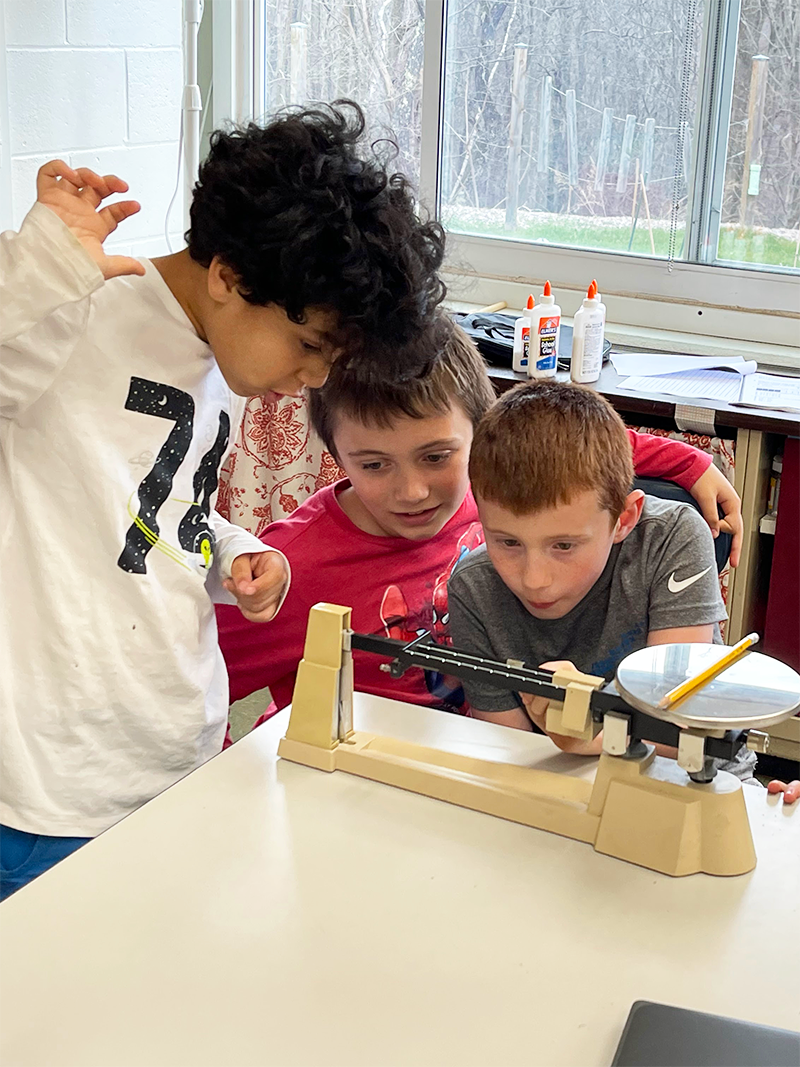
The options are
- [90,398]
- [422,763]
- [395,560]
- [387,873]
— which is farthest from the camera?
[395,560]

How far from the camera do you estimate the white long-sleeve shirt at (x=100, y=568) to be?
1170 mm

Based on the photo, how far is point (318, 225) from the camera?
1.17 metres

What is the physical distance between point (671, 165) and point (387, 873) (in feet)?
8.36

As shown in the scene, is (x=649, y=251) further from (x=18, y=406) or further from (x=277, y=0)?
(x=18, y=406)

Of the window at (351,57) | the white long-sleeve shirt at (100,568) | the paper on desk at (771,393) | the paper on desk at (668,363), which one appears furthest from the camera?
the window at (351,57)

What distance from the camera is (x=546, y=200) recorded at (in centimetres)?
325

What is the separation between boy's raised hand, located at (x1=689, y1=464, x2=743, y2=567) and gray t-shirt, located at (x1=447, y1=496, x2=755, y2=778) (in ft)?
0.65

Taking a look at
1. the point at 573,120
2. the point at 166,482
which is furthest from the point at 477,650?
the point at 573,120

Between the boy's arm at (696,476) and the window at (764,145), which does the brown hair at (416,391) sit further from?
Result: the window at (764,145)

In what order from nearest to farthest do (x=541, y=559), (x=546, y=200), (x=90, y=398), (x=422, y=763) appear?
(x=422, y=763)
(x=90, y=398)
(x=541, y=559)
(x=546, y=200)

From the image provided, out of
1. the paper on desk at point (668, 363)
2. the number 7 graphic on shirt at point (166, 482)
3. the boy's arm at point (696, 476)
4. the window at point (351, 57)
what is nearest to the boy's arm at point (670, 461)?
the boy's arm at point (696, 476)

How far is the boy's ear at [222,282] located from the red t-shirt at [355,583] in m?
0.52

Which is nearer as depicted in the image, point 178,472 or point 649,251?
point 178,472

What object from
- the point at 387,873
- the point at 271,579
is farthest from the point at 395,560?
the point at 387,873
